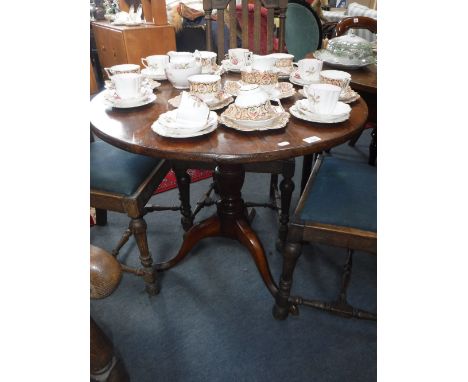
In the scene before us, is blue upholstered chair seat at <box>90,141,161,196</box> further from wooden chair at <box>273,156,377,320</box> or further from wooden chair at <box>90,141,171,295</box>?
wooden chair at <box>273,156,377,320</box>

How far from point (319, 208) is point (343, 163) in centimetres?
31

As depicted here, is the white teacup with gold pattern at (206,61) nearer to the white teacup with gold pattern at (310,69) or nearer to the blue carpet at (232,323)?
the white teacup with gold pattern at (310,69)

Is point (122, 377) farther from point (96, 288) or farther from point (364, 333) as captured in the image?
point (364, 333)

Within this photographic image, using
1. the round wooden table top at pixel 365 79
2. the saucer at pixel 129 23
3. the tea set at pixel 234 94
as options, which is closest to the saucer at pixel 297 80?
the tea set at pixel 234 94

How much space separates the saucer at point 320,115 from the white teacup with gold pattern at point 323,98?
2 cm

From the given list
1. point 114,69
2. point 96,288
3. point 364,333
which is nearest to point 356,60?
point 114,69

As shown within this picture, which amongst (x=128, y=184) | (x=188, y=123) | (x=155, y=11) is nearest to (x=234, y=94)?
(x=188, y=123)

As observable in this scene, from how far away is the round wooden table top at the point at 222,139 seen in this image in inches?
32.2

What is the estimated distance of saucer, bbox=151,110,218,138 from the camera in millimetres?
872

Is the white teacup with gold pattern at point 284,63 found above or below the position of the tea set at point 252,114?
above

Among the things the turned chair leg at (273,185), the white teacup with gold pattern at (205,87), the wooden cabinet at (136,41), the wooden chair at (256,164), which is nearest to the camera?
the white teacup with gold pattern at (205,87)

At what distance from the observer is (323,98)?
94 cm

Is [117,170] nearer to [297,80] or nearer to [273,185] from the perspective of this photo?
[297,80]
